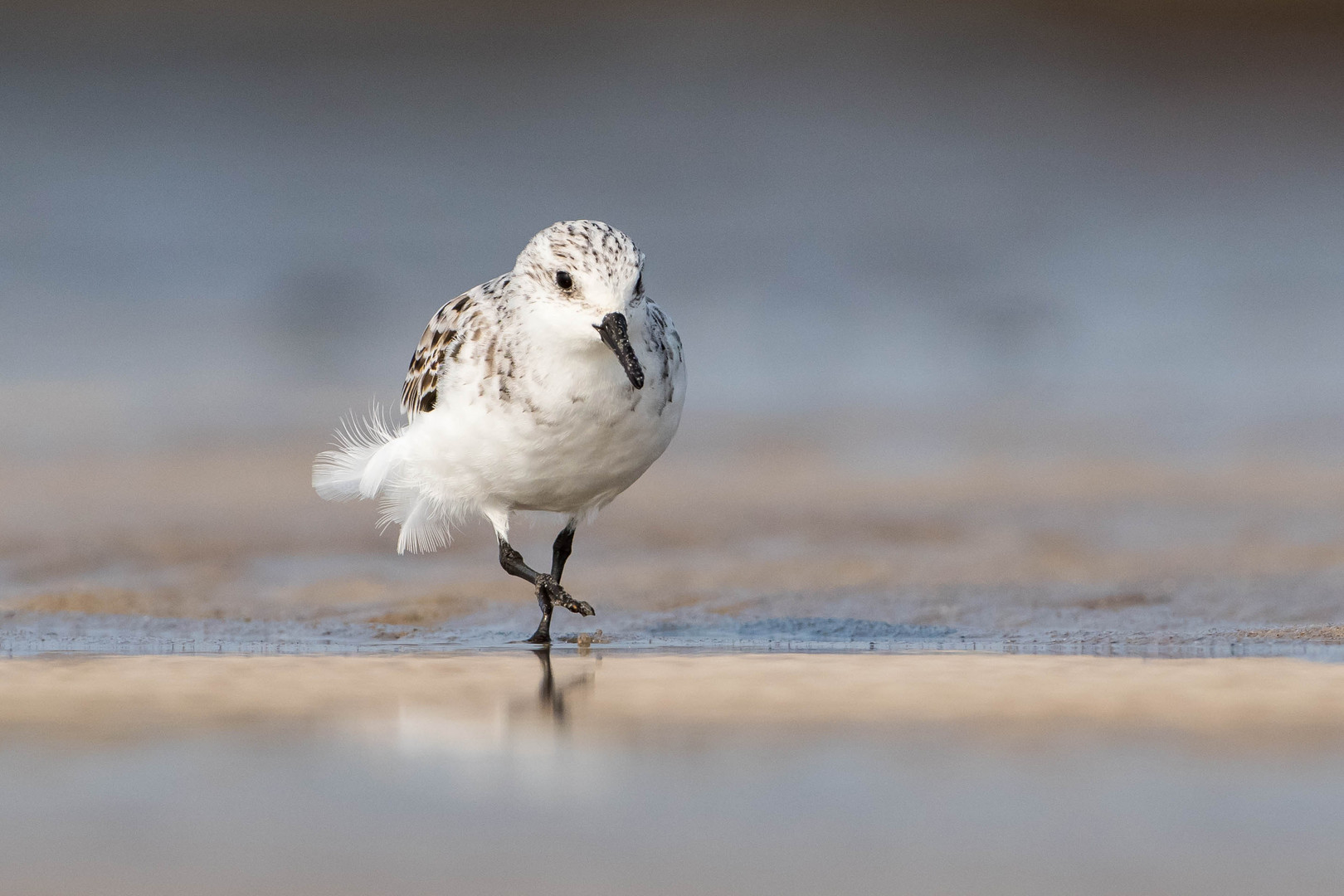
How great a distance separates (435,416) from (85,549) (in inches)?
130

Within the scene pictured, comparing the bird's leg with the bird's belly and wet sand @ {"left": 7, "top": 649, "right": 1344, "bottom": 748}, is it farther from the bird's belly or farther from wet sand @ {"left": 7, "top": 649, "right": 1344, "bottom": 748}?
wet sand @ {"left": 7, "top": 649, "right": 1344, "bottom": 748}

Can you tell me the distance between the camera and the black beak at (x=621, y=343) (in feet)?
17.2

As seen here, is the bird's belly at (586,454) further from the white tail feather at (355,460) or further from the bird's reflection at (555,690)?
the bird's reflection at (555,690)

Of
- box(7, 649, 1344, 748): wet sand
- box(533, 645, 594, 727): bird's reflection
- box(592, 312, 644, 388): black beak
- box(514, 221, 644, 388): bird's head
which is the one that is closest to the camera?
box(7, 649, 1344, 748): wet sand

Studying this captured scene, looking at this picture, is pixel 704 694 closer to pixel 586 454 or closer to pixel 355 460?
pixel 586 454

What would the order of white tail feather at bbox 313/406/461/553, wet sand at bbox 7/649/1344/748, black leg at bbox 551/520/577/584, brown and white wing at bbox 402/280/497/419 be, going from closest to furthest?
wet sand at bbox 7/649/1344/748 → brown and white wing at bbox 402/280/497/419 → white tail feather at bbox 313/406/461/553 → black leg at bbox 551/520/577/584

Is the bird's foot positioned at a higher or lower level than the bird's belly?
A: lower

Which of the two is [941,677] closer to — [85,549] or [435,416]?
[435,416]

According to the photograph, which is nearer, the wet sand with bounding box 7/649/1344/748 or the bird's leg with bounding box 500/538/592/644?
the wet sand with bounding box 7/649/1344/748

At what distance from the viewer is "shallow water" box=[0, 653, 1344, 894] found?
2.53m

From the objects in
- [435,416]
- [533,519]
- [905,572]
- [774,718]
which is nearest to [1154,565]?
[905,572]

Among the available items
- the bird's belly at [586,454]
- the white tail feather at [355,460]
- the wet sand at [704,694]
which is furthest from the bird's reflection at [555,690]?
the white tail feather at [355,460]

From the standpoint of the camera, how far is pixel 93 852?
2.55 m

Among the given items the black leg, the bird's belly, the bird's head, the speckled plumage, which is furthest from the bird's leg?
the bird's head
